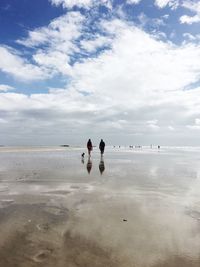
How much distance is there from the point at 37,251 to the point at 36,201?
5311 millimetres

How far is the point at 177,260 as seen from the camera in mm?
6203

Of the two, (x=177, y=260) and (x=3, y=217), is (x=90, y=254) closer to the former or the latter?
(x=177, y=260)

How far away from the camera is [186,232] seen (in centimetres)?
808

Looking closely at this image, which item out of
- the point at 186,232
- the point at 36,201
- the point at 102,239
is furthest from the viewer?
the point at 36,201

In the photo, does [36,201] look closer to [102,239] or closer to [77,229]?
[77,229]

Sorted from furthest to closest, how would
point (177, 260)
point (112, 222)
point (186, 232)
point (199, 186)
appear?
point (199, 186)
point (112, 222)
point (186, 232)
point (177, 260)

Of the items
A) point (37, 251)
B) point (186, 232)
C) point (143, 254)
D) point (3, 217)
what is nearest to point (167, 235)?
point (186, 232)

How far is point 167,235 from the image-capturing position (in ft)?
25.5

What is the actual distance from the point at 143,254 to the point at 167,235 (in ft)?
5.03

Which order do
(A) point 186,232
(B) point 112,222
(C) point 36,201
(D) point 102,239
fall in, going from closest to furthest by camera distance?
1. (D) point 102,239
2. (A) point 186,232
3. (B) point 112,222
4. (C) point 36,201

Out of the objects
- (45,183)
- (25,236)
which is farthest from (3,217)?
(45,183)

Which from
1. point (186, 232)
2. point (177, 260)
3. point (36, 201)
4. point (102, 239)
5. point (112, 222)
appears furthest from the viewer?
point (36, 201)

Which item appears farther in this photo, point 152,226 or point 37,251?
point 152,226

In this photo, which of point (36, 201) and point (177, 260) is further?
point (36, 201)
